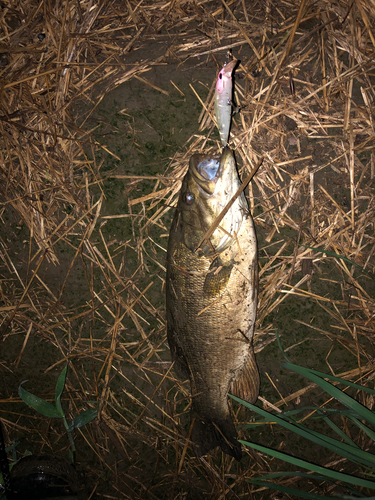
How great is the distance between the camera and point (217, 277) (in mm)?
2020

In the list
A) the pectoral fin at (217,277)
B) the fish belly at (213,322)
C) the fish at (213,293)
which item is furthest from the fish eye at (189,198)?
the pectoral fin at (217,277)

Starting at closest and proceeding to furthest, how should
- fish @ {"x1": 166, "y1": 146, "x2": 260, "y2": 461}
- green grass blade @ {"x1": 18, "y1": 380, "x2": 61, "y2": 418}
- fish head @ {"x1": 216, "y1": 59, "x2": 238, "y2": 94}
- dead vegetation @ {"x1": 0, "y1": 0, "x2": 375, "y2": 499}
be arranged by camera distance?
fish head @ {"x1": 216, "y1": 59, "x2": 238, "y2": 94} < fish @ {"x1": 166, "y1": 146, "x2": 260, "y2": 461} < dead vegetation @ {"x1": 0, "y1": 0, "x2": 375, "y2": 499} < green grass blade @ {"x1": 18, "y1": 380, "x2": 61, "y2": 418}

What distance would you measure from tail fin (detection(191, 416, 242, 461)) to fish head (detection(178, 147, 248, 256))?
1.37m

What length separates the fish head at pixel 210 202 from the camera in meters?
1.92

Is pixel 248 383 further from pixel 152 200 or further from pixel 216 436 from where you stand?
pixel 152 200

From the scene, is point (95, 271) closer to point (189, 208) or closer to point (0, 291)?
point (0, 291)

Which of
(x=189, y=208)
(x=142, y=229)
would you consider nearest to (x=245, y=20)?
(x=189, y=208)

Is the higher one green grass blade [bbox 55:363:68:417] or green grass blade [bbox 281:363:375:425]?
green grass blade [bbox 281:363:375:425]

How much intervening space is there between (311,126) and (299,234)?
0.84 metres

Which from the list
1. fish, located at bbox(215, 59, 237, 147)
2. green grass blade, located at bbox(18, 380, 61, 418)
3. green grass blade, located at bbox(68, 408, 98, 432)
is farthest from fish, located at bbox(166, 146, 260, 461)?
green grass blade, located at bbox(18, 380, 61, 418)

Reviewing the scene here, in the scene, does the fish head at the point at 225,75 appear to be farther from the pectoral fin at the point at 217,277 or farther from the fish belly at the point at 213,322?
the pectoral fin at the point at 217,277

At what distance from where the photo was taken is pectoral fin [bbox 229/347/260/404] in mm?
2275

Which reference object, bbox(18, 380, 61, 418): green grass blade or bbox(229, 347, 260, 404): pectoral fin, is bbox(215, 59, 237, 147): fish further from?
bbox(18, 380, 61, 418): green grass blade

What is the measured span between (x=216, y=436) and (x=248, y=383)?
0.50 metres
